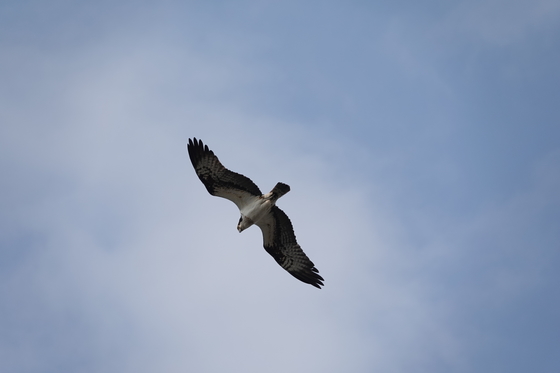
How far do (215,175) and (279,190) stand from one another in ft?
5.44

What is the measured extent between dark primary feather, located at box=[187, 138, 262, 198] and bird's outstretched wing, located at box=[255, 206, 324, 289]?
1507mm

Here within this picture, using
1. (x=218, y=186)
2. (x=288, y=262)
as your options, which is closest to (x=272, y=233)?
(x=288, y=262)

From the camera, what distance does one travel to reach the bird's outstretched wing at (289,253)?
17.1m

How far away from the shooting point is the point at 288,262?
56.9 ft

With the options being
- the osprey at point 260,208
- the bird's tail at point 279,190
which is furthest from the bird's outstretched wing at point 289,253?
the bird's tail at point 279,190

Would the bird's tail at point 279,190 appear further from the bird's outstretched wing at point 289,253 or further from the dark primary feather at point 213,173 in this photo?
the bird's outstretched wing at point 289,253

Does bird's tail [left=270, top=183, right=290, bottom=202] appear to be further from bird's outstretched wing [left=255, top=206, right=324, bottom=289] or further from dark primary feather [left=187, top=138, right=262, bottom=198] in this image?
bird's outstretched wing [left=255, top=206, right=324, bottom=289]

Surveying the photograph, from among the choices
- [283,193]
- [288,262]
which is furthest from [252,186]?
[288,262]

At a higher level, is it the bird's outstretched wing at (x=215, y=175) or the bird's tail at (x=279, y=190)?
the bird's tail at (x=279, y=190)

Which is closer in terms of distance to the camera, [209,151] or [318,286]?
[209,151]

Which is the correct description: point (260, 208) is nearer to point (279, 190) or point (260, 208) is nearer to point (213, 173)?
point (279, 190)

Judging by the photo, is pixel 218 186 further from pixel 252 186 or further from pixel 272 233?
pixel 272 233

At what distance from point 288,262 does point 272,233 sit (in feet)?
3.11

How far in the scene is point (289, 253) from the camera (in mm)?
17281
